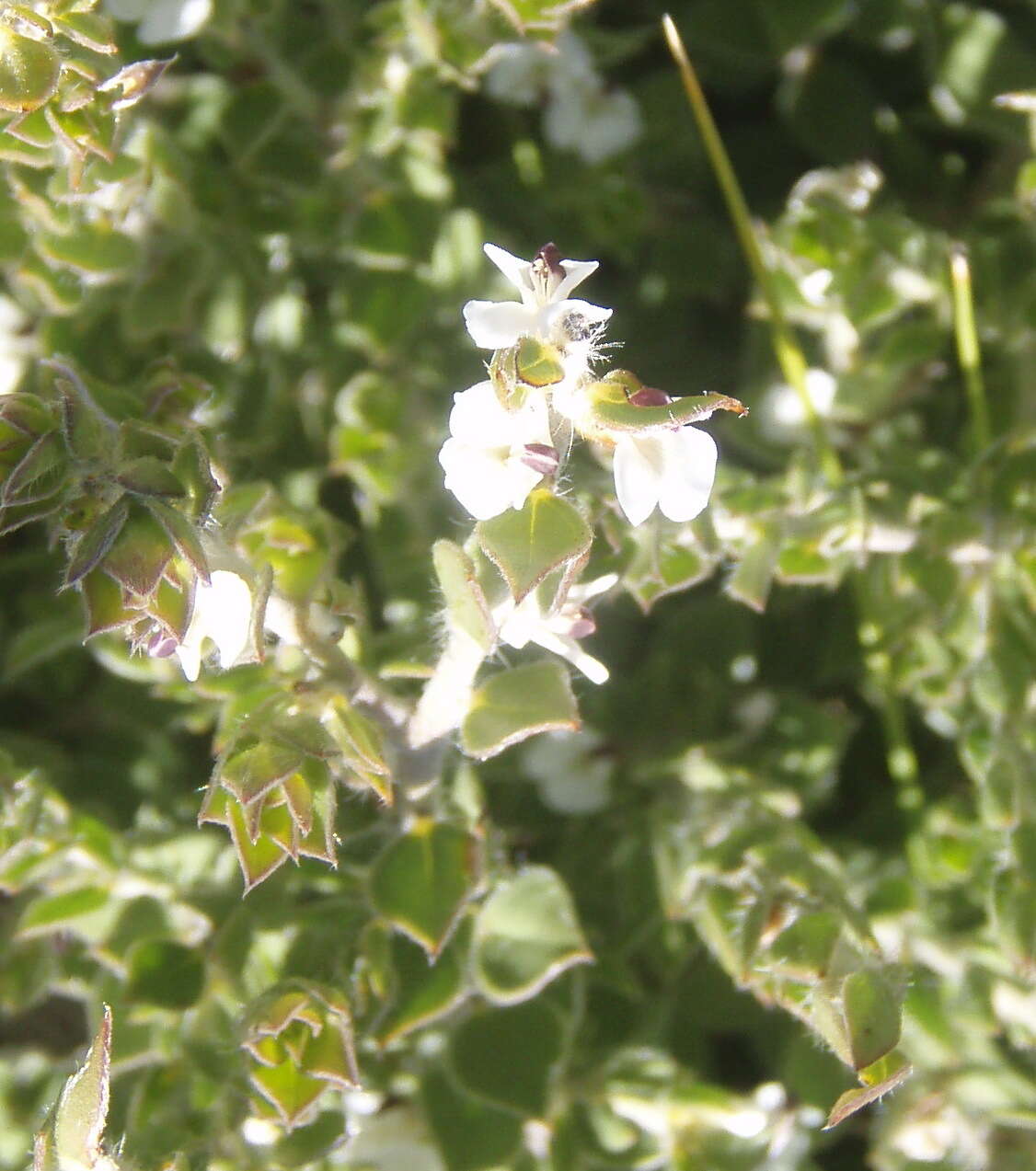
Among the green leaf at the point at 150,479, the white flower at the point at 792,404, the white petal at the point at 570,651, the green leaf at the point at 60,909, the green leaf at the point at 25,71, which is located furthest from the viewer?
the white flower at the point at 792,404

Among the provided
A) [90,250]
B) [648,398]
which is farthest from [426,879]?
[90,250]

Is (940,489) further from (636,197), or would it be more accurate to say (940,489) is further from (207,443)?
(207,443)

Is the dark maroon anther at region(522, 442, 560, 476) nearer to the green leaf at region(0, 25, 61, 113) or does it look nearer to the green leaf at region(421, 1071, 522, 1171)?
the green leaf at region(0, 25, 61, 113)

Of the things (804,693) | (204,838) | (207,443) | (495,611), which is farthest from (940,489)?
(204,838)

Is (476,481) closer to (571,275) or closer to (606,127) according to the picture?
(571,275)

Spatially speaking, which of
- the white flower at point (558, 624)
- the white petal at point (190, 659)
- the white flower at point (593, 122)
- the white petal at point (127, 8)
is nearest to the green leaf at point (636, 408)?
the white flower at point (558, 624)

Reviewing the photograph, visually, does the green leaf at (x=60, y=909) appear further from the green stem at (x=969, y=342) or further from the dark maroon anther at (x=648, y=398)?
the green stem at (x=969, y=342)

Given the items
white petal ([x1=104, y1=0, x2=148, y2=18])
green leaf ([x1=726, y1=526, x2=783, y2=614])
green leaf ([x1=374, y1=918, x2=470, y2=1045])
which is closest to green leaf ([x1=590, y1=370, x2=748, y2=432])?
green leaf ([x1=726, y1=526, x2=783, y2=614])
